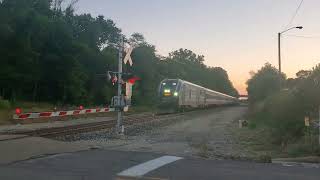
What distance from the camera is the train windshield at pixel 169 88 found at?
58.5 metres

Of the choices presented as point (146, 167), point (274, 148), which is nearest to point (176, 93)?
point (274, 148)

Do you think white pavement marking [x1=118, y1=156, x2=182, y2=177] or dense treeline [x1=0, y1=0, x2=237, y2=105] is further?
dense treeline [x1=0, y1=0, x2=237, y2=105]

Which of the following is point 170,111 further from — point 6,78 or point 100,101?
point 100,101

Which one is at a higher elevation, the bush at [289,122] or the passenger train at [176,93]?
the passenger train at [176,93]

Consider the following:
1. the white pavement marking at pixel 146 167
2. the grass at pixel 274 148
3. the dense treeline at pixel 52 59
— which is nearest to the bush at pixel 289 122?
the grass at pixel 274 148

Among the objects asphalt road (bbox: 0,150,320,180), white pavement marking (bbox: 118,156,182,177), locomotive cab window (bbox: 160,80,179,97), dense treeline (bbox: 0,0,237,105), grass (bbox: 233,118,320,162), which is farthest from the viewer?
dense treeline (bbox: 0,0,237,105)

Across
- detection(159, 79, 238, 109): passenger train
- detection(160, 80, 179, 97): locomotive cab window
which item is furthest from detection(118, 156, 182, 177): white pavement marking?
detection(159, 79, 238, 109): passenger train

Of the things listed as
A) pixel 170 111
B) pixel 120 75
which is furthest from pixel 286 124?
pixel 170 111

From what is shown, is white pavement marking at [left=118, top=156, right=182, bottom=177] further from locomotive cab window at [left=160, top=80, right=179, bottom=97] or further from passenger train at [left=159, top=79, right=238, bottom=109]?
passenger train at [left=159, top=79, right=238, bottom=109]

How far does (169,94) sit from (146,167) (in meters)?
46.0

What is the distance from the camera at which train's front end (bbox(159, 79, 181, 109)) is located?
58500 millimetres

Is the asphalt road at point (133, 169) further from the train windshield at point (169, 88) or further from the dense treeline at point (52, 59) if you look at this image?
the dense treeline at point (52, 59)

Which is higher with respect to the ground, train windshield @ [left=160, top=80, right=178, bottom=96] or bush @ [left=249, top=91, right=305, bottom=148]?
train windshield @ [left=160, top=80, right=178, bottom=96]

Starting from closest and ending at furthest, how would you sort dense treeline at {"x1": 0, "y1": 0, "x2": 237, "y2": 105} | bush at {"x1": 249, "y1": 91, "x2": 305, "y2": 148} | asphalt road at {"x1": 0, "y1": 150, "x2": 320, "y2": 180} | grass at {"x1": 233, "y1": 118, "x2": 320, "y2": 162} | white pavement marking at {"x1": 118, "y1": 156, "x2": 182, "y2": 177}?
asphalt road at {"x1": 0, "y1": 150, "x2": 320, "y2": 180} → white pavement marking at {"x1": 118, "y1": 156, "x2": 182, "y2": 177} → grass at {"x1": 233, "y1": 118, "x2": 320, "y2": 162} → bush at {"x1": 249, "y1": 91, "x2": 305, "y2": 148} → dense treeline at {"x1": 0, "y1": 0, "x2": 237, "y2": 105}
